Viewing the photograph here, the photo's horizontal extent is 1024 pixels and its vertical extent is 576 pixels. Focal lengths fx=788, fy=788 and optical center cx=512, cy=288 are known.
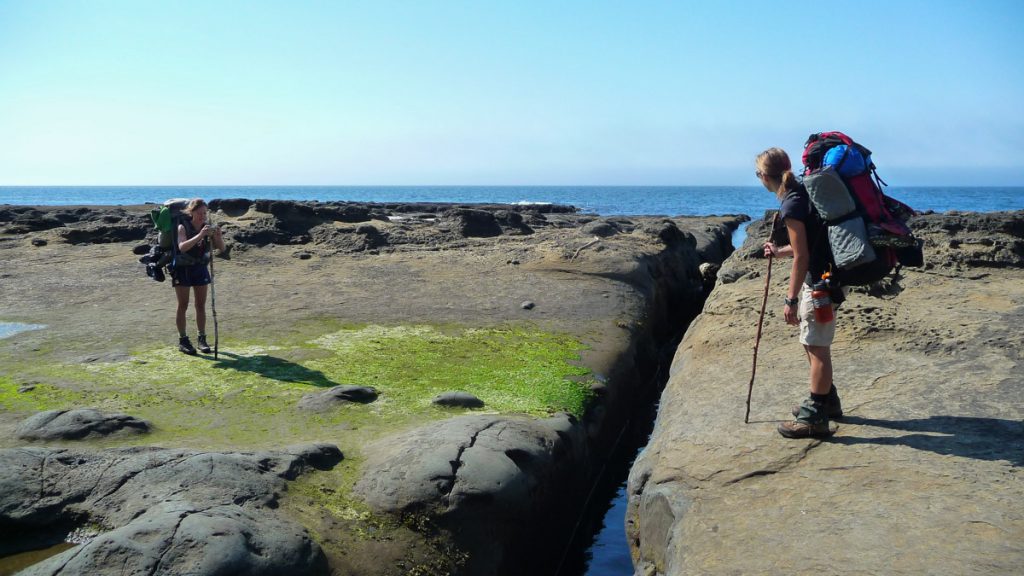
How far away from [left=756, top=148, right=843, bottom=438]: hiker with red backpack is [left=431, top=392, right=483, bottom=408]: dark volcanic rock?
9.72 feet

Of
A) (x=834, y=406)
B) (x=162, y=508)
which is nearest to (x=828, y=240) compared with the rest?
(x=834, y=406)

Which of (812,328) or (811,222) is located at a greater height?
(811,222)

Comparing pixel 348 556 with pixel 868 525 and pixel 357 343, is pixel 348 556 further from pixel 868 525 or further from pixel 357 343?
pixel 357 343

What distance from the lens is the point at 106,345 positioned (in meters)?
9.30

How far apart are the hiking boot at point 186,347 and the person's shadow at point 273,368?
0.93 ft

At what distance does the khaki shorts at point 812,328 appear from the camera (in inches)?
195

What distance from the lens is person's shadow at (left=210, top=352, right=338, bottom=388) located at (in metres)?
7.95

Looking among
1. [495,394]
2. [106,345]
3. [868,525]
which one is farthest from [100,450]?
[868,525]

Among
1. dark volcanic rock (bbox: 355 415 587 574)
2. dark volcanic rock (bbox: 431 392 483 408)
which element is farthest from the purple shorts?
dark volcanic rock (bbox: 355 415 587 574)

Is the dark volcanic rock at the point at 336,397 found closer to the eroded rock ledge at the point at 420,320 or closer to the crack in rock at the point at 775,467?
the eroded rock ledge at the point at 420,320

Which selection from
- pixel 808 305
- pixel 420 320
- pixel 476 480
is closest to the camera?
pixel 808 305

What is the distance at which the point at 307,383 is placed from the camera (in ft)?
25.6

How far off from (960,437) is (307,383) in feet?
18.5

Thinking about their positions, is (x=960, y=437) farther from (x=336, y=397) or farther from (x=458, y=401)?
(x=336, y=397)
